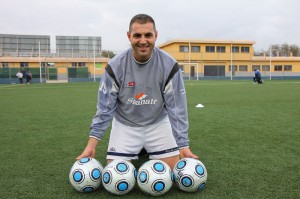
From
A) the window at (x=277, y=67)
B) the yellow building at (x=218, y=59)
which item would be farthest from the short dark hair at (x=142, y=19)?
the window at (x=277, y=67)

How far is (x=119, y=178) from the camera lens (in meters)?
3.07

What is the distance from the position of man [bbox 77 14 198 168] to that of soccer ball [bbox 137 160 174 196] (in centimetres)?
45

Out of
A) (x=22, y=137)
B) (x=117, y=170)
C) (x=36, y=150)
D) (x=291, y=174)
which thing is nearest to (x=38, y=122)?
(x=22, y=137)

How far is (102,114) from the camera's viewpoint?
355 centimetres

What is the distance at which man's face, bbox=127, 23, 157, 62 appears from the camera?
10.8 feet

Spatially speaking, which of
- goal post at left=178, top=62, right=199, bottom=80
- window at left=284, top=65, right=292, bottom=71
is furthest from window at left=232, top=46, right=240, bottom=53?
window at left=284, top=65, right=292, bottom=71

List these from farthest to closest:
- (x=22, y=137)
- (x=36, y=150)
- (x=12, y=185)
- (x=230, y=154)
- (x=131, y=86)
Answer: (x=22, y=137) < (x=36, y=150) < (x=230, y=154) < (x=131, y=86) < (x=12, y=185)

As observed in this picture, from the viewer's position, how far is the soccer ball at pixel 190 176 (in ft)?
10.2

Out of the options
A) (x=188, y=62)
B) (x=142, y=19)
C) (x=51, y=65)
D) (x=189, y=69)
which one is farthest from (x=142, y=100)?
(x=188, y=62)

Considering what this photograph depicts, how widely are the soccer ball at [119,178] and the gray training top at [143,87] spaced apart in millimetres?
495

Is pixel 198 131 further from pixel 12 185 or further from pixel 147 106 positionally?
pixel 12 185

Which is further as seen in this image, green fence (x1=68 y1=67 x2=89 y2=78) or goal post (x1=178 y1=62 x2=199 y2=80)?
goal post (x1=178 y1=62 x2=199 y2=80)

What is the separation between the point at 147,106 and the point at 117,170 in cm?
93

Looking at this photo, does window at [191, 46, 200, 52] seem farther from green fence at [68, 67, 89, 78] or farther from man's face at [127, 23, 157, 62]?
man's face at [127, 23, 157, 62]
